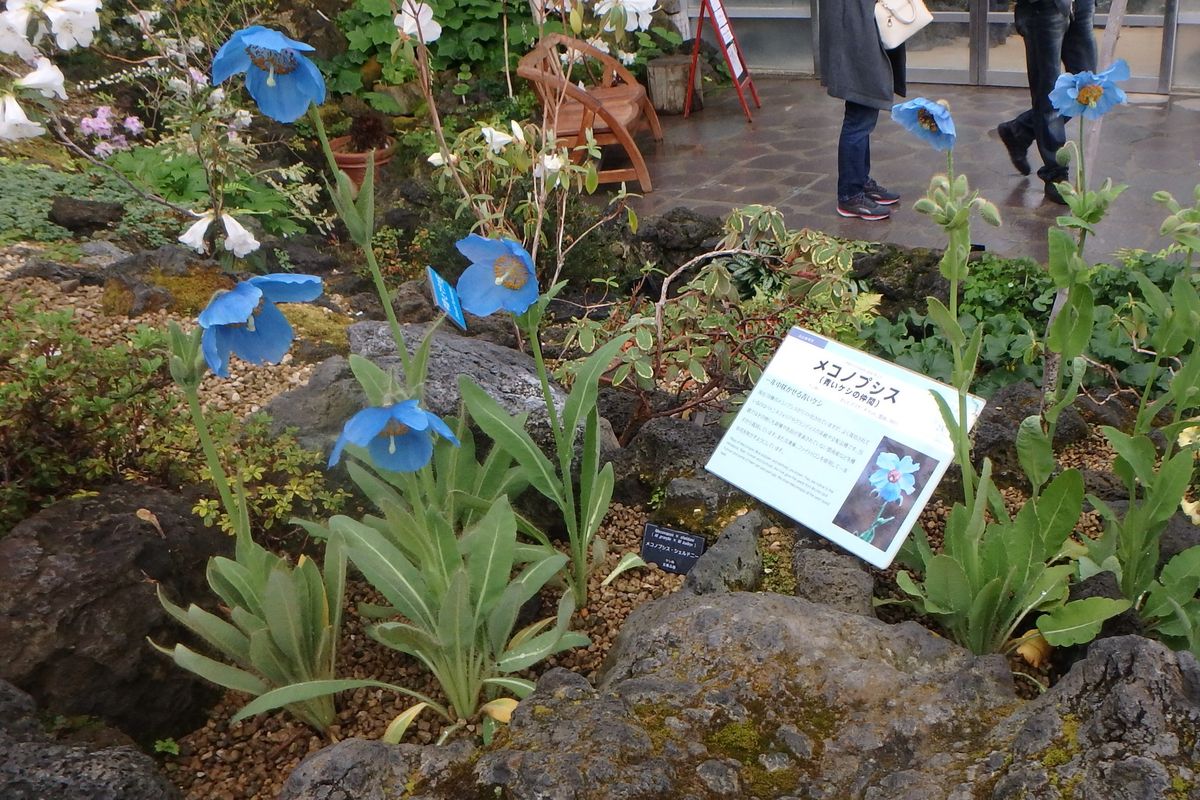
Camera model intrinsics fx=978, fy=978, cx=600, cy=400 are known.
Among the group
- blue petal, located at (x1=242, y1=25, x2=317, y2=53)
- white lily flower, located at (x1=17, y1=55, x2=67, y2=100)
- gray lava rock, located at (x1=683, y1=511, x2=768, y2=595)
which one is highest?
blue petal, located at (x1=242, y1=25, x2=317, y2=53)

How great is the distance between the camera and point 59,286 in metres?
3.46

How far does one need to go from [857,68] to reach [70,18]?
393 cm

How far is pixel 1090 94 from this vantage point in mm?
2277

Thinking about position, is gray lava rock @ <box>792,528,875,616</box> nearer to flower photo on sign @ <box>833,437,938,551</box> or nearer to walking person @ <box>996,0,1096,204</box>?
flower photo on sign @ <box>833,437,938,551</box>

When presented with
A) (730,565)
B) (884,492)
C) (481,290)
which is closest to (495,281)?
(481,290)

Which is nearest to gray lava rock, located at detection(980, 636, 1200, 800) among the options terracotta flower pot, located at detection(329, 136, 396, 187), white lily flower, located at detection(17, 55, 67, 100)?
white lily flower, located at detection(17, 55, 67, 100)

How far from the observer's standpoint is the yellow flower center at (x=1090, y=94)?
2271mm

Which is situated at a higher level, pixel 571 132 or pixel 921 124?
pixel 921 124

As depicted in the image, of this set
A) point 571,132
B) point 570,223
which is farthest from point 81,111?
point 570,223

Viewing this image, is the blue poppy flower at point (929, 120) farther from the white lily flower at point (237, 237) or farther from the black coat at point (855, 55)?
the black coat at point (855, 55)

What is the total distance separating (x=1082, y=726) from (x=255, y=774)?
152 centimetres

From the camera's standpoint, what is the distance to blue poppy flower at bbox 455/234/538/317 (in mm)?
1996

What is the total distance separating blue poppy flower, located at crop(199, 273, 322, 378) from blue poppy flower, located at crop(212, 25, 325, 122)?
0.92ft

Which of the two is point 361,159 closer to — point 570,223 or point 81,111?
point 81,111
